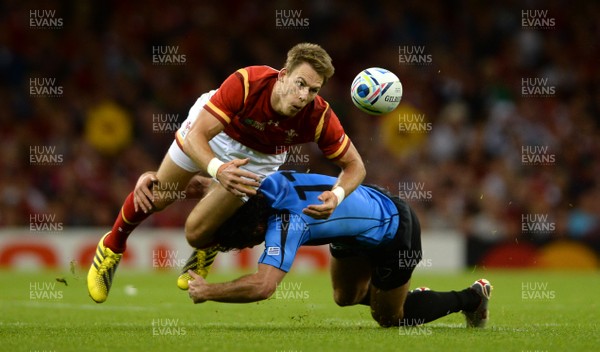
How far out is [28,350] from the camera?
6066 millimetres

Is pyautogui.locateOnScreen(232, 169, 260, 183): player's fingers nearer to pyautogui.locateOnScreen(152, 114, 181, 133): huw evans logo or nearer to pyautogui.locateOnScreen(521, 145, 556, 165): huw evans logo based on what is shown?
pyautogui.locateOnScreen(152, 114, 181, 133): huw evans logo

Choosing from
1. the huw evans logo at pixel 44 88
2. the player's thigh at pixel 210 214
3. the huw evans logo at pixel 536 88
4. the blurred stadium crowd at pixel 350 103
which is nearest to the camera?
the player's thigh at pixel 210 214

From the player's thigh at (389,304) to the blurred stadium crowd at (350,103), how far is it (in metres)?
7.74

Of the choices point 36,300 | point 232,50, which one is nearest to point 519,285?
point 36,300

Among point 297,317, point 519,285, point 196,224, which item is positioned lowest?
point 519,285

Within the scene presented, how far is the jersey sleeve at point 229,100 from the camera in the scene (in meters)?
7.14

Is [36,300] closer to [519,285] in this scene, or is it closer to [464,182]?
[519,285]

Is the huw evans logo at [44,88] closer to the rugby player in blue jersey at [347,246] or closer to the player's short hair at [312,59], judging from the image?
the rugby player in blue jersey at [347,246]

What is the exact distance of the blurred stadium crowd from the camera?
1598cm

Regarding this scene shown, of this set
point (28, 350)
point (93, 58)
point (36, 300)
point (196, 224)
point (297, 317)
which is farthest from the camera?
point (93, 58)

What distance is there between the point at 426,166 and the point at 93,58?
621cm

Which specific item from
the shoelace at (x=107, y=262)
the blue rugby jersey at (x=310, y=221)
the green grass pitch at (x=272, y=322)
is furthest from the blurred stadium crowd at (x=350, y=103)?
the blue rugby jersey at (x=310, y=221)

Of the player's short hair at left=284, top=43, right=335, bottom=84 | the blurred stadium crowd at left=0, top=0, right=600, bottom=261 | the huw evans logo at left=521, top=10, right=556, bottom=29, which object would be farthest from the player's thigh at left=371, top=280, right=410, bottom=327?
the huw evans logo at left=521, top=10, right=556, bottom=29

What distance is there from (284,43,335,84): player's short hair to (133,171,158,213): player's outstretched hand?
1671 millimetres
